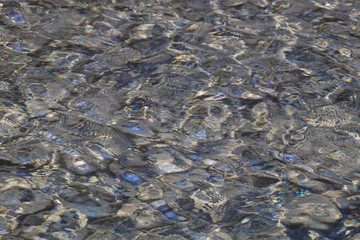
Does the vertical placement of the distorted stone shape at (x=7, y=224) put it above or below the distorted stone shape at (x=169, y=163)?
above

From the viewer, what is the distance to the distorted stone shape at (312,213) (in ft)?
5.36

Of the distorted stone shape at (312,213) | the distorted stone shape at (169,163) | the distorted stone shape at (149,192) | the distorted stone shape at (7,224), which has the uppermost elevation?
the distorted stone shape at (7,224)

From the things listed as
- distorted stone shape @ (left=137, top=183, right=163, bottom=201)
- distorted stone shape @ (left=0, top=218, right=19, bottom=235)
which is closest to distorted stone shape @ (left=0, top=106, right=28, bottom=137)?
distorted stone shape @ (left=0, top=218, right=19, bottom=235)

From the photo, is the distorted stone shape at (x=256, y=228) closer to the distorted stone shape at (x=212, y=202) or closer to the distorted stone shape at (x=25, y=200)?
the distorted stone shape at (x=212, y=202)

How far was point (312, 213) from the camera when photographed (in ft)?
5.51

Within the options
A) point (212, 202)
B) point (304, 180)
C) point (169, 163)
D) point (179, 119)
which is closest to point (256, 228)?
point (212, 202)

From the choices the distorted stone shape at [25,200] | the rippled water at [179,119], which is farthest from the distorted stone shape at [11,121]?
the distorted stone shape at [25,200]

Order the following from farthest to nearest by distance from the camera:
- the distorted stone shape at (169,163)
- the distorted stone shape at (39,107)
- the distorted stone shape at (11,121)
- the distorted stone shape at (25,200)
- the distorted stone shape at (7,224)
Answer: the distorted stone shape at (39,107), the distorted stone shape at (11,121), the distorted stone shape at (169,163), the distorted stone shape at (25,200), the distorted stone shape at (7,224)

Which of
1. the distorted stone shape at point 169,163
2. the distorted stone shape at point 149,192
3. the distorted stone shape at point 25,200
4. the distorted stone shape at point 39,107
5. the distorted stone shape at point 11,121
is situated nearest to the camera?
the distorted stone shape at point 25,200

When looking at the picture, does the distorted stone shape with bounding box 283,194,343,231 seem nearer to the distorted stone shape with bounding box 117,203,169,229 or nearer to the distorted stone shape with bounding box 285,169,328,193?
the distorted stone shape with bounding box 285,169,328,193

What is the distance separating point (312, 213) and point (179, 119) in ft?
2.56

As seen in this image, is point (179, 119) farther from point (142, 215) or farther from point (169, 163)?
point (142, 215)

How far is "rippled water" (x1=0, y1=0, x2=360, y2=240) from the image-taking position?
1647 mm

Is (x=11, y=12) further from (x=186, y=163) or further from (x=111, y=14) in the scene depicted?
(x=186, y=163)
